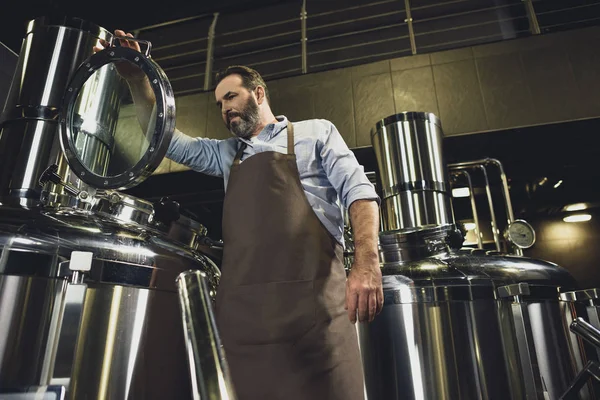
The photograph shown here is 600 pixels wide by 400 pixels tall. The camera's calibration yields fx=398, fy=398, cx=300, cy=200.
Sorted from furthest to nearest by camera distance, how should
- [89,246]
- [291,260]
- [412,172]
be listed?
[412,172] < [89,246] < [291,260]

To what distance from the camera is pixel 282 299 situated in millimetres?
1216

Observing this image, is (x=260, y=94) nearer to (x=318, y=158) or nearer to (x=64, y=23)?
(x=318, y=158)

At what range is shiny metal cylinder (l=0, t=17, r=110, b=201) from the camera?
1772mm

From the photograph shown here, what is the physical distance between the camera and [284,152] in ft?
4.97

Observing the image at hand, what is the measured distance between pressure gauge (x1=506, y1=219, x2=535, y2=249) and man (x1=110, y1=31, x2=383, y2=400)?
2040 mm

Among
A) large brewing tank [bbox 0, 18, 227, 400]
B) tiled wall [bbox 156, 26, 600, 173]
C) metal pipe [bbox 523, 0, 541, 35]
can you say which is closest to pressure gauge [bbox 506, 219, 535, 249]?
tiled wall [bbox 156, 26, 600, 173]

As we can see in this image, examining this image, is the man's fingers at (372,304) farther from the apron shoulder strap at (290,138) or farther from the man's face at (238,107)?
the man's face at (238,107)

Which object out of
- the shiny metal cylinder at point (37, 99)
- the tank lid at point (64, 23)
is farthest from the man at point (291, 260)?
the tank lid at point (64, 23)

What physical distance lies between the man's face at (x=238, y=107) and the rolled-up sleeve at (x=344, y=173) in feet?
1.04

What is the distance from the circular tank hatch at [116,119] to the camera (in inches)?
53.2

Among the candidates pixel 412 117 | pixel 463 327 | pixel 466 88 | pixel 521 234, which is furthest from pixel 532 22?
pixel 463 327

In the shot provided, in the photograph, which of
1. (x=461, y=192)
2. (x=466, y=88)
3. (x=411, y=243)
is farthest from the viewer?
(x=461, y=192)

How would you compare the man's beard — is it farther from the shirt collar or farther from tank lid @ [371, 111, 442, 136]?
tank lid @ [371, 111, 442, 136]

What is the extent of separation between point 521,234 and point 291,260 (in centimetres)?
234
